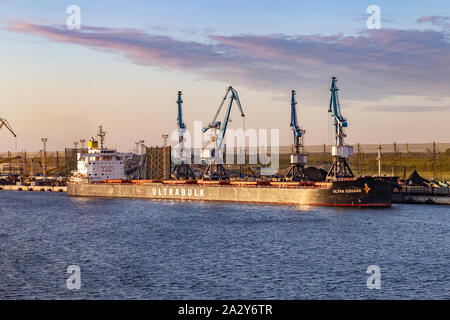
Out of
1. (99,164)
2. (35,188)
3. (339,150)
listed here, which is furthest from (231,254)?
(35,188)

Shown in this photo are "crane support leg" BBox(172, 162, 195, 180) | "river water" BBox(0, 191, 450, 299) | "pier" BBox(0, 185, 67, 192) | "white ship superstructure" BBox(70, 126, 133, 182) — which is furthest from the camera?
"pier" BBox(0, 185, 67, 192)

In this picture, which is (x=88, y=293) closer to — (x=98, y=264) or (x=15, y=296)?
(x=15, y=296)

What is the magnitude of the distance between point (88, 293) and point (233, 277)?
9076 mm

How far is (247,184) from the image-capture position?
96062mm

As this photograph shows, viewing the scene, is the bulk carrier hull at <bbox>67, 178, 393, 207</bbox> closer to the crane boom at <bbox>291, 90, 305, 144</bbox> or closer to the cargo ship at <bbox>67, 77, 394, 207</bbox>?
the cargo ship at <bbox>67, 77, 394, 207</bbox>

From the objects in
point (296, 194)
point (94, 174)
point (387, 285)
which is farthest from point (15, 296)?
point (94, 174)

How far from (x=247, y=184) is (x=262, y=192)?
6.67m

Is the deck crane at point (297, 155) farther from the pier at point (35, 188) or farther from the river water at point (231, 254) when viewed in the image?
the pier at point (35, 188)

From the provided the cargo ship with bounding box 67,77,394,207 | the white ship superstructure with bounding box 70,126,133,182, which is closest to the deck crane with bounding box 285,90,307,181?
the cargo ship with bounding box 67,77,394,207

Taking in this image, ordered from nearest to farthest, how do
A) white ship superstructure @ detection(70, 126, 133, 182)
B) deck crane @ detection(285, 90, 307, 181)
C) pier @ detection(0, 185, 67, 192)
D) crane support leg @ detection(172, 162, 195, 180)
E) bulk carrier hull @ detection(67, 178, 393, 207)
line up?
bulk carrier hull @ detection(67, 178, 393, 207) → deck crane @ detection(285, 90, 307, 181) → white ship superstructure @ detection(70, 126, 133, 182) → crane support leg @ detection(172, 162, 195, 180) → pier @ detection(0, 185, 67, 192)

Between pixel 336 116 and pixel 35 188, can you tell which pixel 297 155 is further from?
pixel 35 188

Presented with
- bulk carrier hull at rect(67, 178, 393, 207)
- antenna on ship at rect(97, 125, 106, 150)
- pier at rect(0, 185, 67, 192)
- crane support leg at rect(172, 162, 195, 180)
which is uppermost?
antenna on ship at rect(97, 125, 106, 150)

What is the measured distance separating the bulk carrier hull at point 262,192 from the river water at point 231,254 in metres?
4.01

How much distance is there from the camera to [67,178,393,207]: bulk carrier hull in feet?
250
